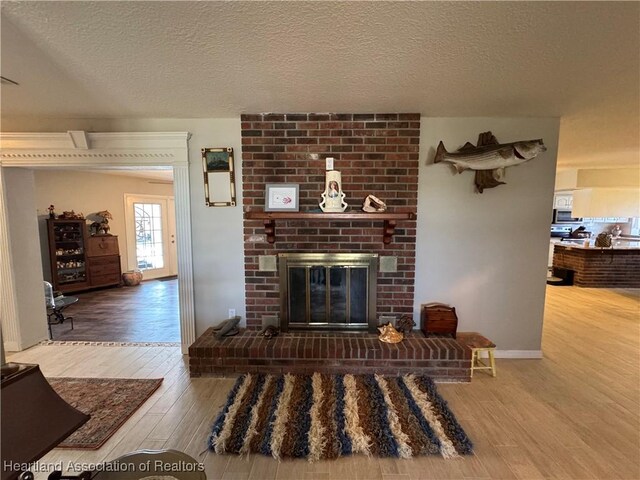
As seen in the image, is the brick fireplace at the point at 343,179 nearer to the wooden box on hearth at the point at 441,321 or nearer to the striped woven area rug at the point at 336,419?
the wooden box on hearth at the point at 441,321

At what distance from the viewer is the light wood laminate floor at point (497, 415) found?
1.54 meters

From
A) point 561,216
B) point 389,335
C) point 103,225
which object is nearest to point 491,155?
point 389,335

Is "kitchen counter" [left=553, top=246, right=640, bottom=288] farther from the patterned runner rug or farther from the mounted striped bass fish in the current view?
the patterned runner rug

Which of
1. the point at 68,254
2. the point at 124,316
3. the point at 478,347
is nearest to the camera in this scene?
the point at 478,347

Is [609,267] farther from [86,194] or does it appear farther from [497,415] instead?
[86,194]

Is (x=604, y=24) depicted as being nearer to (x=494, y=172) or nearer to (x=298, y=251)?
(x=494, y=172)

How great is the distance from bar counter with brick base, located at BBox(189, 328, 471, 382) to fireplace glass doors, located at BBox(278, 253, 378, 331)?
0.94 feet

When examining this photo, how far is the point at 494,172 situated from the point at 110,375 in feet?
12.0

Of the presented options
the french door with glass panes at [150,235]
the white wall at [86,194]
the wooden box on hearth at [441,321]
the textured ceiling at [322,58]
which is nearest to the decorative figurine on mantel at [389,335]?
the wooden box on hearth at [441,321]

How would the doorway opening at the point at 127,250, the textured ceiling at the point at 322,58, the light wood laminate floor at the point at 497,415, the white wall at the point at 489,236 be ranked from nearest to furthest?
the textured ceiling at the point at 322,58
the light wood laminate floor at the point at 497,415
the white wall at the point at 489,236
the doorway opening at the point at 127,250

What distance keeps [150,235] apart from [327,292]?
17.9ft

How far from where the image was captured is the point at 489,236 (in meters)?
2.65

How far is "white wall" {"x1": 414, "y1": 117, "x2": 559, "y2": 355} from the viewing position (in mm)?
2543

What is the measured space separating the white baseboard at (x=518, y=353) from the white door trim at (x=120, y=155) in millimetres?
2961
